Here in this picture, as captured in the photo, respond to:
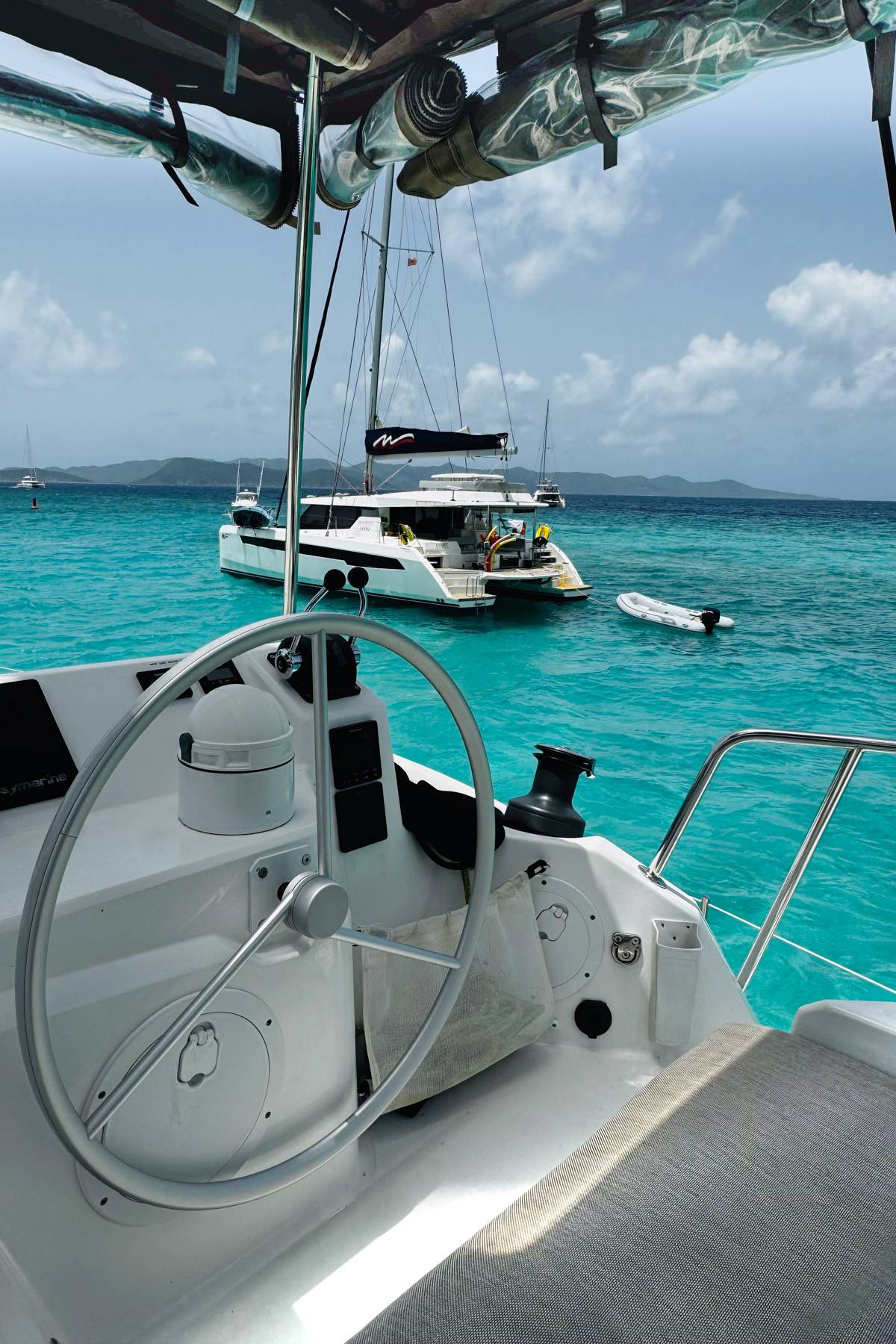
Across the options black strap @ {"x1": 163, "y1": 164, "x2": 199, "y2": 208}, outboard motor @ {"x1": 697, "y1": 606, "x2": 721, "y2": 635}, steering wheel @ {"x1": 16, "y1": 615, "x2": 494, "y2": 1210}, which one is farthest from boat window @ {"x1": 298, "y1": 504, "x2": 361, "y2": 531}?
steering wheel @ {"x1": 16, "y1": 615, "x2": 494, "y2": 1210}

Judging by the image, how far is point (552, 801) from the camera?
62.8 inches

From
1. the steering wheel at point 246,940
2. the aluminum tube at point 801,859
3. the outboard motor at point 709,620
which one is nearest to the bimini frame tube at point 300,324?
the steering wheel at point 246,940

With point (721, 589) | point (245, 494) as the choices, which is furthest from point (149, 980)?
point (245, 494)

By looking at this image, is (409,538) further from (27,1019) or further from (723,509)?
(723,509)

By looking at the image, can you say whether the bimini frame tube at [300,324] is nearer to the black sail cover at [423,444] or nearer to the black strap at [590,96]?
the black strap at [590,96]

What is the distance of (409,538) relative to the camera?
A: 1245 cm

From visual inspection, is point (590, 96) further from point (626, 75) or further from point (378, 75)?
point (378, 75)

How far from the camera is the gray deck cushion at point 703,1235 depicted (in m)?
0.67

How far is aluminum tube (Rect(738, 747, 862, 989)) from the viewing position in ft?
4.72

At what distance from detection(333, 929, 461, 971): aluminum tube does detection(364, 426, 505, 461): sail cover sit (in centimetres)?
1230

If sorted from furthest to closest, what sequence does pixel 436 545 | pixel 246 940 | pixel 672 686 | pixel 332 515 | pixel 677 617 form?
pixel 677 617 → pixel 332 515 → pixel 436 545 → pixel 672 686 → pixel 246 940

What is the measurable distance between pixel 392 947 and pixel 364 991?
44 cm

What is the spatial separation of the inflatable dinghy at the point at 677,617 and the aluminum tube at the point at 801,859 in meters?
11.8

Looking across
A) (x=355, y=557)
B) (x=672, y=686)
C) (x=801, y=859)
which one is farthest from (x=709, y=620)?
(x=801, y=859)
